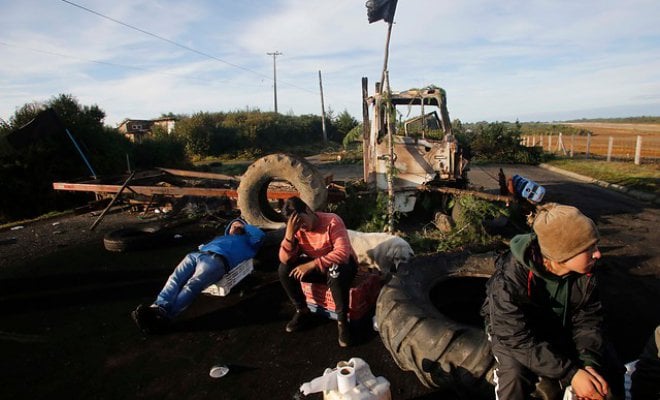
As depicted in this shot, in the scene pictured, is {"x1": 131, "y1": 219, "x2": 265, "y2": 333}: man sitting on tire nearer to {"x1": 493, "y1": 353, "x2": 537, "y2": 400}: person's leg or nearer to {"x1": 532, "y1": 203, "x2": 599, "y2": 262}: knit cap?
{"x1": 493, "y1": 353, "x2": 537, "y2": 400}: person's leg

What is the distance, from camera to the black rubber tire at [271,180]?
217 inches

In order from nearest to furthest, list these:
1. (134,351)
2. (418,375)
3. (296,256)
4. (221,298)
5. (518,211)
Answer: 1. (418,375)
2. (134,351)
3. (296,256)
4. (221,298)
5. (518,211)

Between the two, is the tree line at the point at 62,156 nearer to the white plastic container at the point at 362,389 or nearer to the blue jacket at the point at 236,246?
the blue jacket at the point at 236,246

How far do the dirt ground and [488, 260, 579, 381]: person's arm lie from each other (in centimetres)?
79

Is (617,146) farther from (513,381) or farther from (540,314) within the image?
(513,381)

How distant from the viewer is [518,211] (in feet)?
18.7

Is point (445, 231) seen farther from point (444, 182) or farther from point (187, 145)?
point (187, 145)

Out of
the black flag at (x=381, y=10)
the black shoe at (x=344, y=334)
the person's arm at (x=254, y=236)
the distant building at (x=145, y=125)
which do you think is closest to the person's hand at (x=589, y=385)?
the black shoe at (x=344, y=334)

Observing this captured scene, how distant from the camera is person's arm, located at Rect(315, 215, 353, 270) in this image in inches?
126

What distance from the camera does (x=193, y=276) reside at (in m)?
3.68

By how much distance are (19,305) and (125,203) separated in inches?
209

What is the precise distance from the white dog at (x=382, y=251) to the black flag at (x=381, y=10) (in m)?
2.84

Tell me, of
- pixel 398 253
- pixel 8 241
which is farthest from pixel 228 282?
pixel 8 241

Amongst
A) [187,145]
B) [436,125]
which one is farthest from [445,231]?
[187,145]
